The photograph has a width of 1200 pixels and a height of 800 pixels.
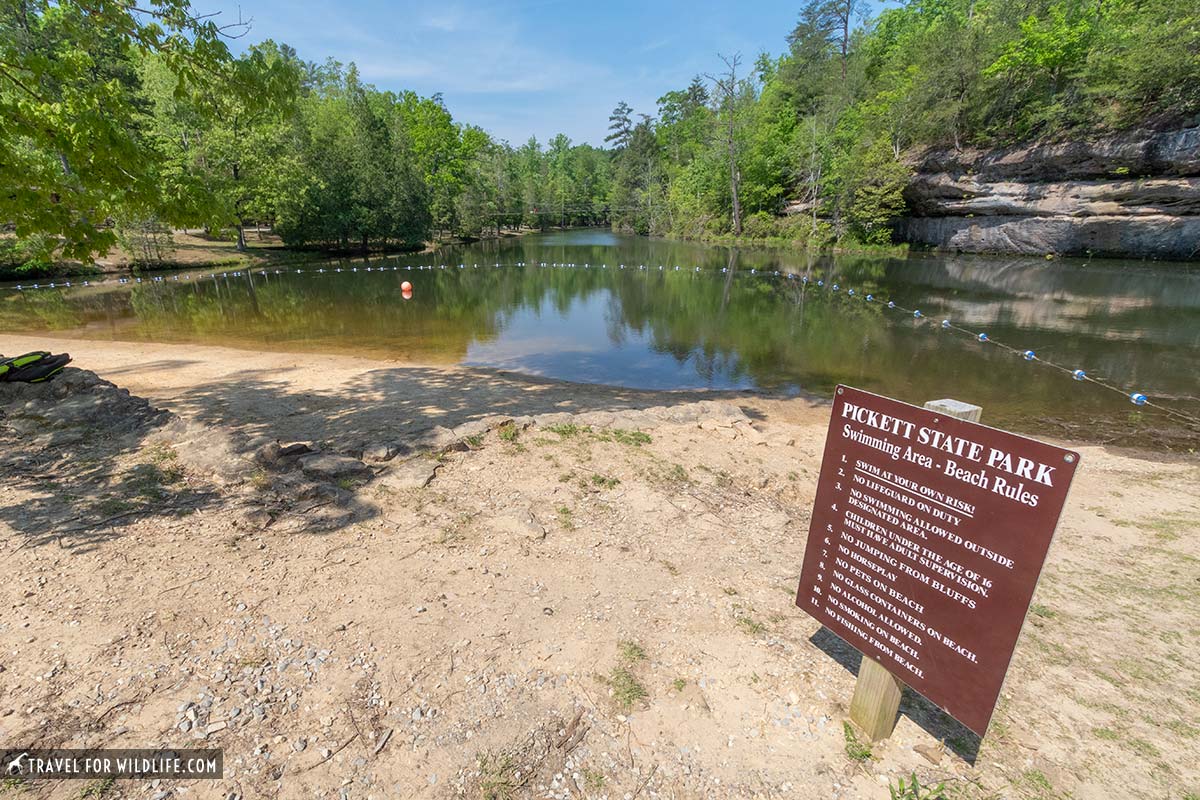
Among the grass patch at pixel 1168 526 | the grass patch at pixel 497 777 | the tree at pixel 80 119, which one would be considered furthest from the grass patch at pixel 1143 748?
the tree at pixel 80 119

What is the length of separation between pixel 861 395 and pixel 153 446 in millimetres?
6669

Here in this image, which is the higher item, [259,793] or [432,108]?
[432,108]

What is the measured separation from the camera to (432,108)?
5528cm

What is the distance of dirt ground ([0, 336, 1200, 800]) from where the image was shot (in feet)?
8.23

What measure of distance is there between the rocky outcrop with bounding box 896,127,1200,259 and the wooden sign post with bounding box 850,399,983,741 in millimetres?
39249

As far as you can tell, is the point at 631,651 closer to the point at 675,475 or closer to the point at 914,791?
the point at 914,791

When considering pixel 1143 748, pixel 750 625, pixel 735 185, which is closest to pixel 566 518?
pixel 750 625

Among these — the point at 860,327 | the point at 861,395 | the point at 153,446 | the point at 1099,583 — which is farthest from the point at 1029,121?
the point at 153,446

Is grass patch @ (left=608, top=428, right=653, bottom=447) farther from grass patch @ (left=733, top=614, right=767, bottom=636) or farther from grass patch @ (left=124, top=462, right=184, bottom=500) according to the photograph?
grass patch @ (left=124, top=462, right=184, bottom=500)

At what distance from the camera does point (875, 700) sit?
Answer: 2.64 metres

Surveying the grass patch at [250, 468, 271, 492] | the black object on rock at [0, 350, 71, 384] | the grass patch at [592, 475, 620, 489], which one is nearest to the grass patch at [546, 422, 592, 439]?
the grass patch at [592, 475, 620, 489]

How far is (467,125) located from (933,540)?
69.8 m

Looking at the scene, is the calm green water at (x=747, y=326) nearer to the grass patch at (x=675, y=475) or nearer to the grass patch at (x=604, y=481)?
the grass patch at (x=675, y=475)

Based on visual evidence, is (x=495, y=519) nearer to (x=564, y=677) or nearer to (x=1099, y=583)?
(x=564, y=677)
